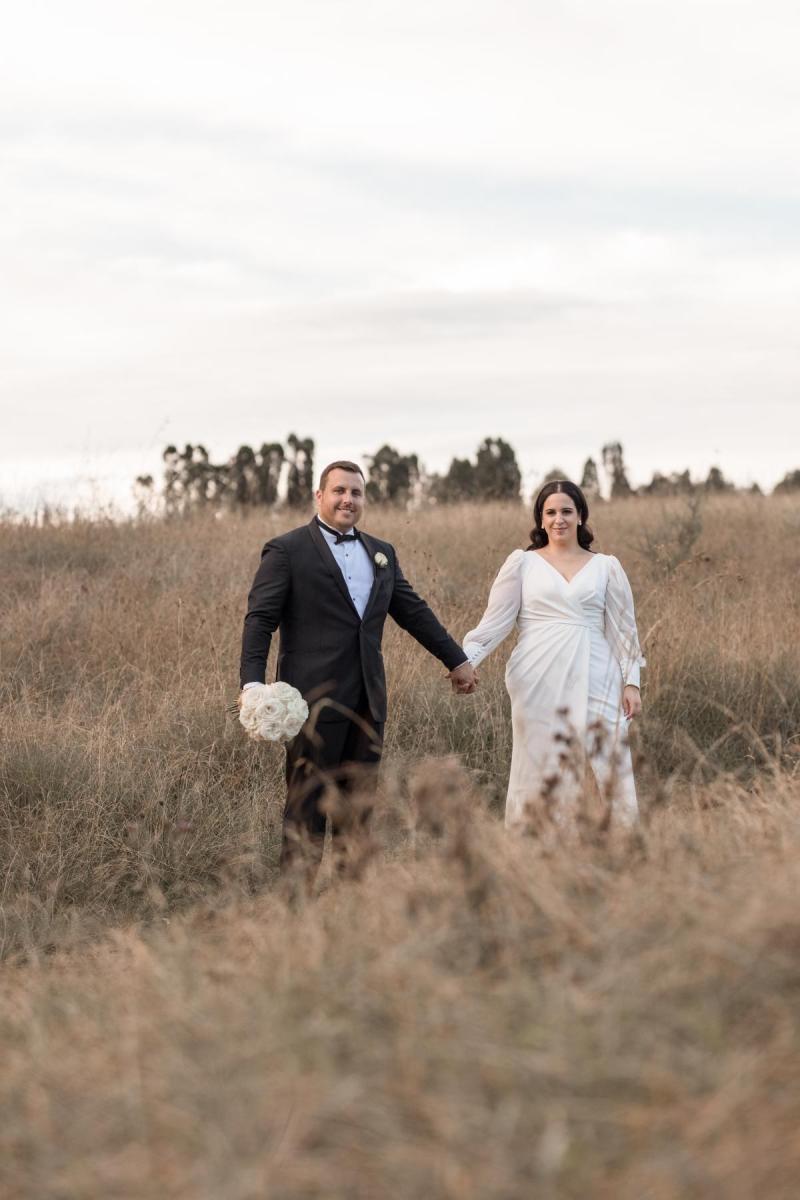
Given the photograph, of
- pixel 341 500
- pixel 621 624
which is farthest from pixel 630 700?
pixel 341 500

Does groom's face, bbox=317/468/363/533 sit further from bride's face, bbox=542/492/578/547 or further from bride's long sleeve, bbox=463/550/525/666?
bride's face, bbox=542/492/578/547

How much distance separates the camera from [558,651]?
249 inches

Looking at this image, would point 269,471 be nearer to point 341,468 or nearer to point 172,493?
point 172,493

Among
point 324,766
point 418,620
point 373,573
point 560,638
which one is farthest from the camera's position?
point 560,638

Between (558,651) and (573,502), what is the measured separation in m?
0.80

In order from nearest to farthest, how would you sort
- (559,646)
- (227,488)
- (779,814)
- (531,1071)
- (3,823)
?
(531,1071)
(779,814)
(559,646)
(3,823)
(227,488)

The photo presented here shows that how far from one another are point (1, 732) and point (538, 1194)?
6.13 m

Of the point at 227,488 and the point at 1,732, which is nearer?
the point at 1,732

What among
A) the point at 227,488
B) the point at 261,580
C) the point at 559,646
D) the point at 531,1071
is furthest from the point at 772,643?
the point at 227,488

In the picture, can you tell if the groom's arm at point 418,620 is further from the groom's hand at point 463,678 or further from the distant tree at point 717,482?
the distant tree at point 717,482

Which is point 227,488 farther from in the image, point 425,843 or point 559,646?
point 425,843

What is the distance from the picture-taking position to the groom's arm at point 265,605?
5660 millimetres

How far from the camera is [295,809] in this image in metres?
5.48

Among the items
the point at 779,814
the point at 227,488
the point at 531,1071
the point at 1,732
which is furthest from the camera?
the point at 227,488
